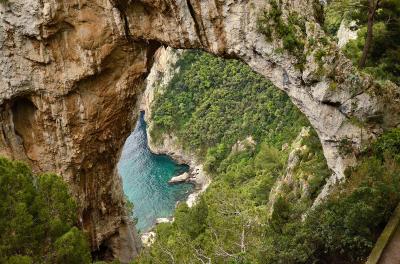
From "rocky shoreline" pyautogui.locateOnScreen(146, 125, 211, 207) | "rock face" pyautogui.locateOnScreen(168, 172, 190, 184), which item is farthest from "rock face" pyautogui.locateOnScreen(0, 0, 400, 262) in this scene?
"rock face" pyautogui.locateOnScreen(168, 172, 190, 184)

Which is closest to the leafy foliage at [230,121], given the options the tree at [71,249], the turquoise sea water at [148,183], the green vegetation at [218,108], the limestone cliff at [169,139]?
the green vegetation at [218,108]

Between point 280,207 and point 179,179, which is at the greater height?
point 280,207

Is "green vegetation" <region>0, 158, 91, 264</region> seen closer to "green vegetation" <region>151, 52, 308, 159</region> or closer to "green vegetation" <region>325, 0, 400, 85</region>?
"green vegetation" <region>325, 0, 400, 85</region>

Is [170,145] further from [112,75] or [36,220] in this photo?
[36,220]

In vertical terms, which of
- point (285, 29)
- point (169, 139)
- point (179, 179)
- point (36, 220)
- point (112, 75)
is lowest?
point (179, 179)

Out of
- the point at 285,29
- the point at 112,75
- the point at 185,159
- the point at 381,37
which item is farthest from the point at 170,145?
the point at 285,29

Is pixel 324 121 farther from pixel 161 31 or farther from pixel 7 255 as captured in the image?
pixel 7 255

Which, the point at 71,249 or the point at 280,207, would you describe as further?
the point at 280,207
